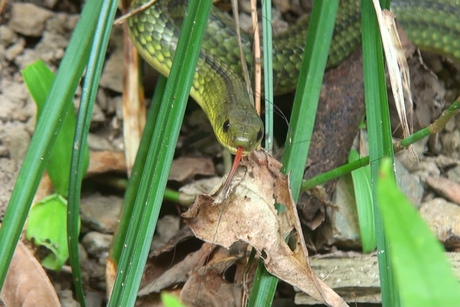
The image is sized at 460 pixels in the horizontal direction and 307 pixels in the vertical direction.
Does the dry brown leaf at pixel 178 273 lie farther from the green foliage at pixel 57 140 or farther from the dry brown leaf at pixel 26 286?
the green foliage at pixel 57 140

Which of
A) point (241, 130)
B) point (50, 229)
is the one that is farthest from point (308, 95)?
point (50, 229)

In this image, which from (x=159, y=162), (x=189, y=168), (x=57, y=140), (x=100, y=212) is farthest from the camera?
(x=189, y=168)

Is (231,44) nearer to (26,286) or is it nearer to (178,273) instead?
(178,273)

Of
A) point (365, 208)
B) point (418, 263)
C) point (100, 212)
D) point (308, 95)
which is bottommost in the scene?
point (100, 212)

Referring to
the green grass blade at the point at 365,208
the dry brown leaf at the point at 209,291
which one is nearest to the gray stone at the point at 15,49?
the dry brown leaf at the point at 209,291

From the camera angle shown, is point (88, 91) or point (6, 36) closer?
point (88, 91)

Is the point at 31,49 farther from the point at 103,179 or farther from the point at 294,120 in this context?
the point at 294,120
